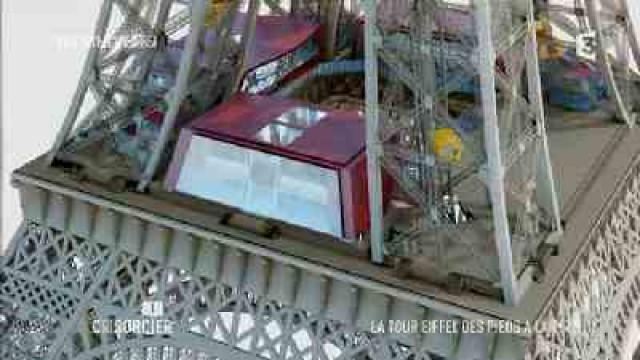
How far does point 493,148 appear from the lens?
507cm

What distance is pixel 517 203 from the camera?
5719mm

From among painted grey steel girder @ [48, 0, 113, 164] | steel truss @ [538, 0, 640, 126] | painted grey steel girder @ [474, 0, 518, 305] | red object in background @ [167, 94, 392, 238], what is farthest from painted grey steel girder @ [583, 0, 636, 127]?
painted grey steel girder @ [48, 0, 113, 164]

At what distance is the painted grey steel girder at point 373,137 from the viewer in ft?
17.2

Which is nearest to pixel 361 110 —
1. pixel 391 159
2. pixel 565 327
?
pixel 391 159

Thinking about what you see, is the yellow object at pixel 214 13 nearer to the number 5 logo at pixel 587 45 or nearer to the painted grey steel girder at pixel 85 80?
the painted grey steel girder at pixel 85 80

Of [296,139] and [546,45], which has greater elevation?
[546,45]

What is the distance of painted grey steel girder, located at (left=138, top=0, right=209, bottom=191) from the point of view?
5852mm

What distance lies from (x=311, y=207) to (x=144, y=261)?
103 cm

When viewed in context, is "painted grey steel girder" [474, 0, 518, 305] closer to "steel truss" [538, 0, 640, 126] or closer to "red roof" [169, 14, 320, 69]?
"steel truss" [538, 0, 640, 126]

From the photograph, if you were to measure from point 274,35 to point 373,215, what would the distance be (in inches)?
74.6

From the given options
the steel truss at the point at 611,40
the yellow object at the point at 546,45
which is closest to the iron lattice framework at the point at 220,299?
the steel truss at the point at 611,40

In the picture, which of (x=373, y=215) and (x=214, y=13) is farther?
(x=214, y=13)

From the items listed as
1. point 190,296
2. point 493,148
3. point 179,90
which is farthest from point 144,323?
point 493,148

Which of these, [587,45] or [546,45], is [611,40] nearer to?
[587,45]
